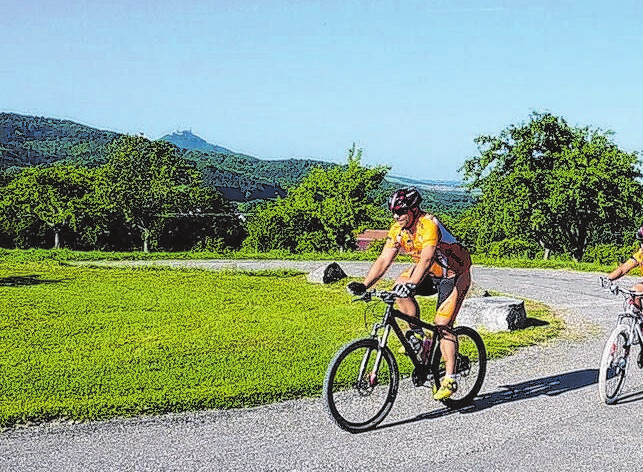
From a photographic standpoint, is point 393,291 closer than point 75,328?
Yes

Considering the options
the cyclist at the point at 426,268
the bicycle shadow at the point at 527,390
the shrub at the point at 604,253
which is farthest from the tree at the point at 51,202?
the cyclist at the point at 426,268

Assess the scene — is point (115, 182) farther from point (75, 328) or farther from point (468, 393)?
point (468, 393)

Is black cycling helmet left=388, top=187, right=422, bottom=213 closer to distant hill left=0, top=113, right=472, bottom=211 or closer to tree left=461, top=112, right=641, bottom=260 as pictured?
tree left=461, top=112, right=641, bottom=260

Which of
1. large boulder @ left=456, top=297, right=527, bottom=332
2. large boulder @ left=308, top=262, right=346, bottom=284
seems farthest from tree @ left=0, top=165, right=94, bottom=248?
large boulder @ left=456, top=297, right=527, bottom=332

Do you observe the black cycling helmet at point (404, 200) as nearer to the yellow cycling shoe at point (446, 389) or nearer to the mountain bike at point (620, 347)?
the yellow cycling shoe at point (446, 389)

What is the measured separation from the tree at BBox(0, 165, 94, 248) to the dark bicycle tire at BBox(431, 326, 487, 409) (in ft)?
140

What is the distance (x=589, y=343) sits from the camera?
10766 millimetres

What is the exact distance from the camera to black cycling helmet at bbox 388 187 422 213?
6.41 m

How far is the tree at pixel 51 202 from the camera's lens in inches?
1853

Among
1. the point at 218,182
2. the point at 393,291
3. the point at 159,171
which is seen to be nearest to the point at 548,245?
the point at 159,171

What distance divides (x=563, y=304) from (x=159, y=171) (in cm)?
3707

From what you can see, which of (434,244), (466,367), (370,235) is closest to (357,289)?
(434,244)

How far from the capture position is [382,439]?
6.02 m

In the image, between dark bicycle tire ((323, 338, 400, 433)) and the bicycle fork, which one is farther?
the bicycle fork
